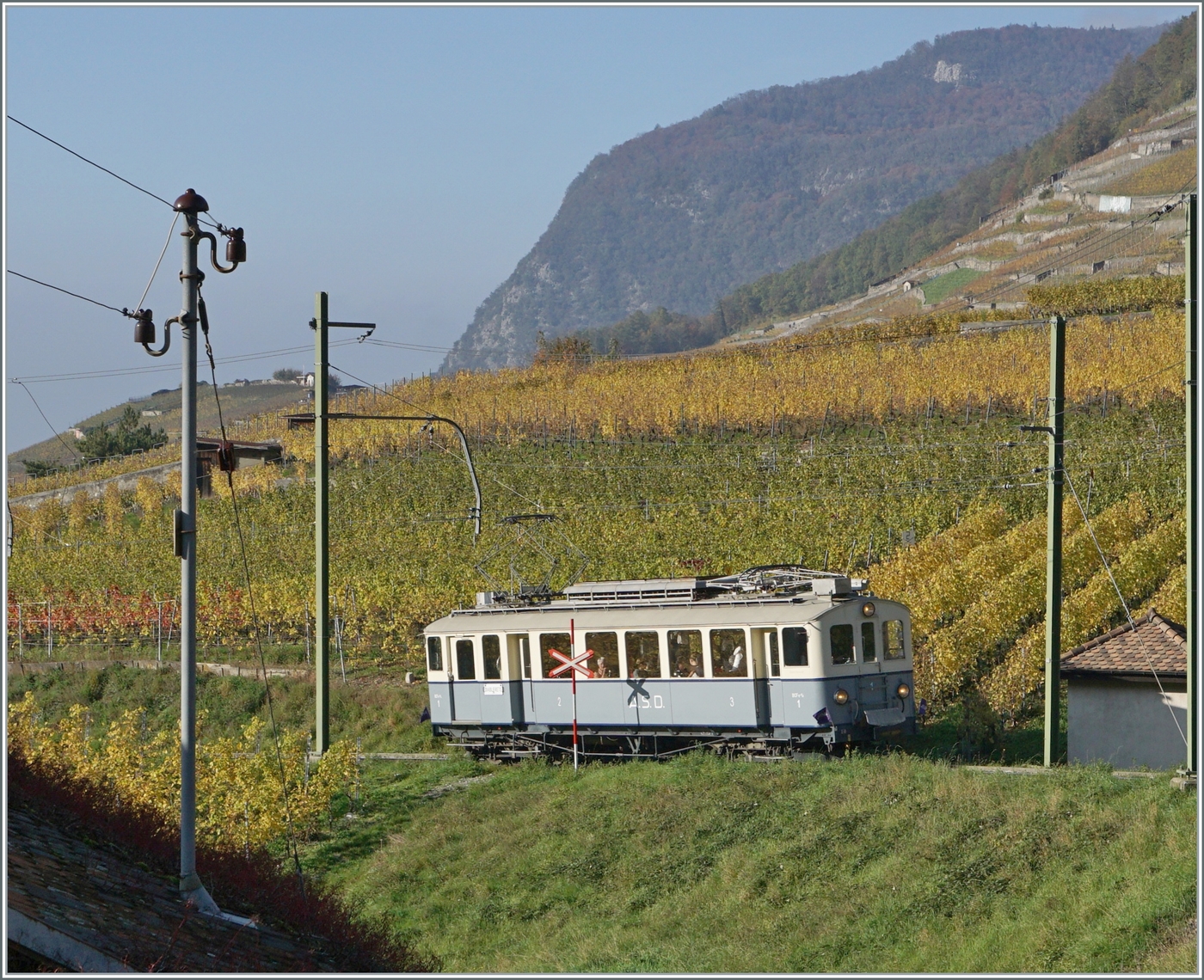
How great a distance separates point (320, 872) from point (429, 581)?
2265 centimetres

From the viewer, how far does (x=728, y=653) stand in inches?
818

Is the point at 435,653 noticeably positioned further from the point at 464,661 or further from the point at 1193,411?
the point at 1193,411

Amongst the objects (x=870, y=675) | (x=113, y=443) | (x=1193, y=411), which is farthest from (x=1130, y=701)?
(x=113, y=443)

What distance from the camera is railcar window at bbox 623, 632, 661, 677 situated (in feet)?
70.8

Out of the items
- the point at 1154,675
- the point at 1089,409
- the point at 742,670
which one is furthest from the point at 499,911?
the point at 1089,409

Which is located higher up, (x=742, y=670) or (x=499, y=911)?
(x=742, y=670)

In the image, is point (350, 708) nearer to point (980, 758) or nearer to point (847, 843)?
A: point (980, 758)

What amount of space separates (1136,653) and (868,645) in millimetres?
4368

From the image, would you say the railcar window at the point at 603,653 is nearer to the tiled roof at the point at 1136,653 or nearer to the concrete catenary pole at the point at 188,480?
the tiled roof at the point at 1136,653

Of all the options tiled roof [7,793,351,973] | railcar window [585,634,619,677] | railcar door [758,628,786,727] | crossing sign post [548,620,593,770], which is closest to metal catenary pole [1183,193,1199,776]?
railcar door [758,628,786,727]

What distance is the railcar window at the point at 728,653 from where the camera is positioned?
20.6 meters

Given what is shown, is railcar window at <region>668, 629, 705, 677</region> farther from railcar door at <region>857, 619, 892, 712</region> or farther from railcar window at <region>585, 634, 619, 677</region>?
railcar door at <region>857, 619, 892, 712</region>

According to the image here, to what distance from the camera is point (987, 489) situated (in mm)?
42719

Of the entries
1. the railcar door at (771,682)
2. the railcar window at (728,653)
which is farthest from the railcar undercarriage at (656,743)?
the railcar window at (728,653)
